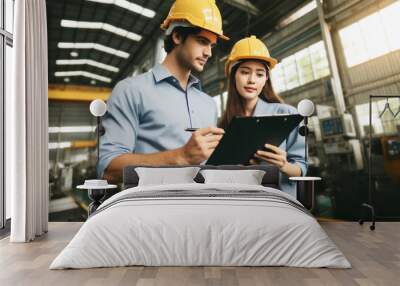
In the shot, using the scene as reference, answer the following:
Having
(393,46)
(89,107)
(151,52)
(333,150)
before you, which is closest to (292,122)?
(333,150)

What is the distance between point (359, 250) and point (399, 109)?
7.51 feet

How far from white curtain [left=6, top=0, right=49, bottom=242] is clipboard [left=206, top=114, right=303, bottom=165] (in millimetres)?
1926

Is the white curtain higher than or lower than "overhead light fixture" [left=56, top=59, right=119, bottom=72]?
lower

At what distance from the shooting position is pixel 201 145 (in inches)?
204

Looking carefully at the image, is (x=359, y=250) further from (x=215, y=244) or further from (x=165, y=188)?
(x=165, y=188)

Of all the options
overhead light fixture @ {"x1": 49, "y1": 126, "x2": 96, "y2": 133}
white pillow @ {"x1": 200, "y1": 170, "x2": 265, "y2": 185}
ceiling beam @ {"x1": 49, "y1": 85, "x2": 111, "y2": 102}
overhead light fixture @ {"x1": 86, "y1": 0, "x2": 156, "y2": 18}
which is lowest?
white pillow @ {"x1": 200, "y1": 170, "x2": 265, "y2": 185}

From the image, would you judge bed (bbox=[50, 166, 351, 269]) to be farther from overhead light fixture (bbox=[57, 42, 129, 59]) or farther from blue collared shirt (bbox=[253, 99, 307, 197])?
overhead light fixture (bbox=[57, 42, 129, 59])

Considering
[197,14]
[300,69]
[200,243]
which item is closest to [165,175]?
[200,243]

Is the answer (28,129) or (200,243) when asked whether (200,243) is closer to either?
(200,243)

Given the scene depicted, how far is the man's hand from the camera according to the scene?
16.8 ft

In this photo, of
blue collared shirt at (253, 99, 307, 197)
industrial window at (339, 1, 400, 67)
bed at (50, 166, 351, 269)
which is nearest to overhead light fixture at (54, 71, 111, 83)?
blue collared shirt at (253, 99, 307, 197)

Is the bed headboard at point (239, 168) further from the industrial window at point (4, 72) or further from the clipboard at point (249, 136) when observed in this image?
the industrial window at point (4, 72)

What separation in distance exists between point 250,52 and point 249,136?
1058 millimetres

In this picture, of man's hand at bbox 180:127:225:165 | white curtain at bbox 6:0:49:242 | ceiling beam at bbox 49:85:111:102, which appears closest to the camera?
white curtain at bbox 6:0:49:242
